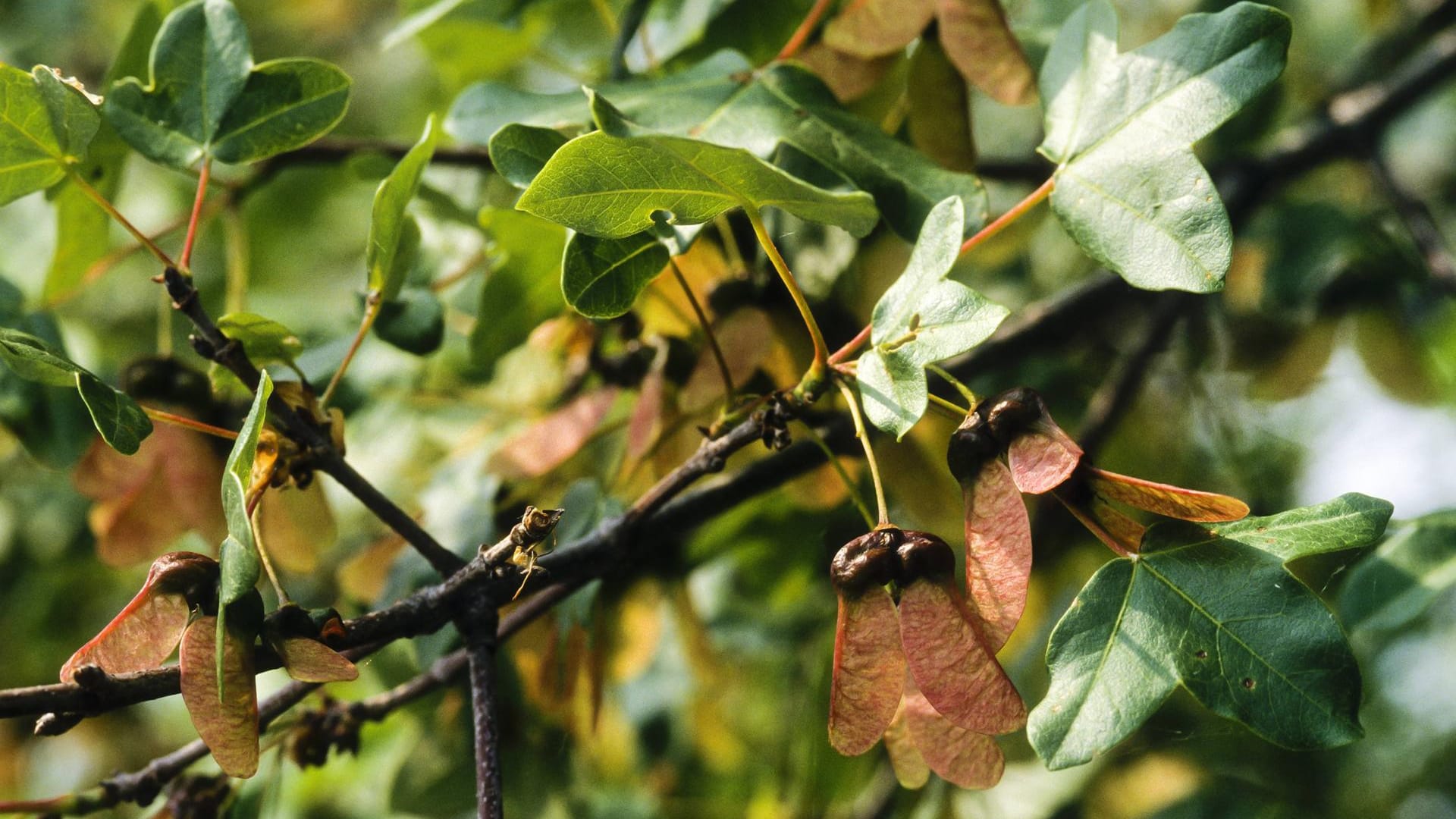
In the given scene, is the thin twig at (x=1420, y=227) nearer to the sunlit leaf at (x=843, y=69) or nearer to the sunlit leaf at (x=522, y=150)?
the sunlit leaf at (x=843, y=69)

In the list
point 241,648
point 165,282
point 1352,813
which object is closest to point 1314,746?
point 241,648

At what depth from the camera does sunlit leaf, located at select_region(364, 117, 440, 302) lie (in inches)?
32.6

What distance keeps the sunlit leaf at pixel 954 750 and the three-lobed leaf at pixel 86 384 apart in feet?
1.76

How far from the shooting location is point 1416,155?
8.83 feet

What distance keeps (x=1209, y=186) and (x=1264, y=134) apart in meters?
1.02

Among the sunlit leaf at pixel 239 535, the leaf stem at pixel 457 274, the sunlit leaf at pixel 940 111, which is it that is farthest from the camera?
the leaf stem at pixel 457 274

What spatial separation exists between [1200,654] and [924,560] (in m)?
0.16

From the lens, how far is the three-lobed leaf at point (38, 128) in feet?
2.64

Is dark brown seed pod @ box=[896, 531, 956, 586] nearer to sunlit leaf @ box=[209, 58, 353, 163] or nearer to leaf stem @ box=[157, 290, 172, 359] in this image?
sunlit leaf @ box=[209, 58, 353, 163]

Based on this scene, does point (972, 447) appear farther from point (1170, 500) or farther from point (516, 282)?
point (516, 282)

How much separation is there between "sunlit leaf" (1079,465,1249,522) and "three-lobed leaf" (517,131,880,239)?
22cm

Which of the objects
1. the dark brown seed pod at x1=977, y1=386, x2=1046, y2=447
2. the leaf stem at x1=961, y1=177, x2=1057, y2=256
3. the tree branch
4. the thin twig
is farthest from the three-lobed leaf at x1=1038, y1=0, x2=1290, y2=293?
the thin twig

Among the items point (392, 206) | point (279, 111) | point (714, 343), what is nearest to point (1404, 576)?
point (714, 343)

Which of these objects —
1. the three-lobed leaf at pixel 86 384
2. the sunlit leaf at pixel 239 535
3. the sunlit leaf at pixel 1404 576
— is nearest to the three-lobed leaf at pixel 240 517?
the sunlit leaf at pixel 239 535
